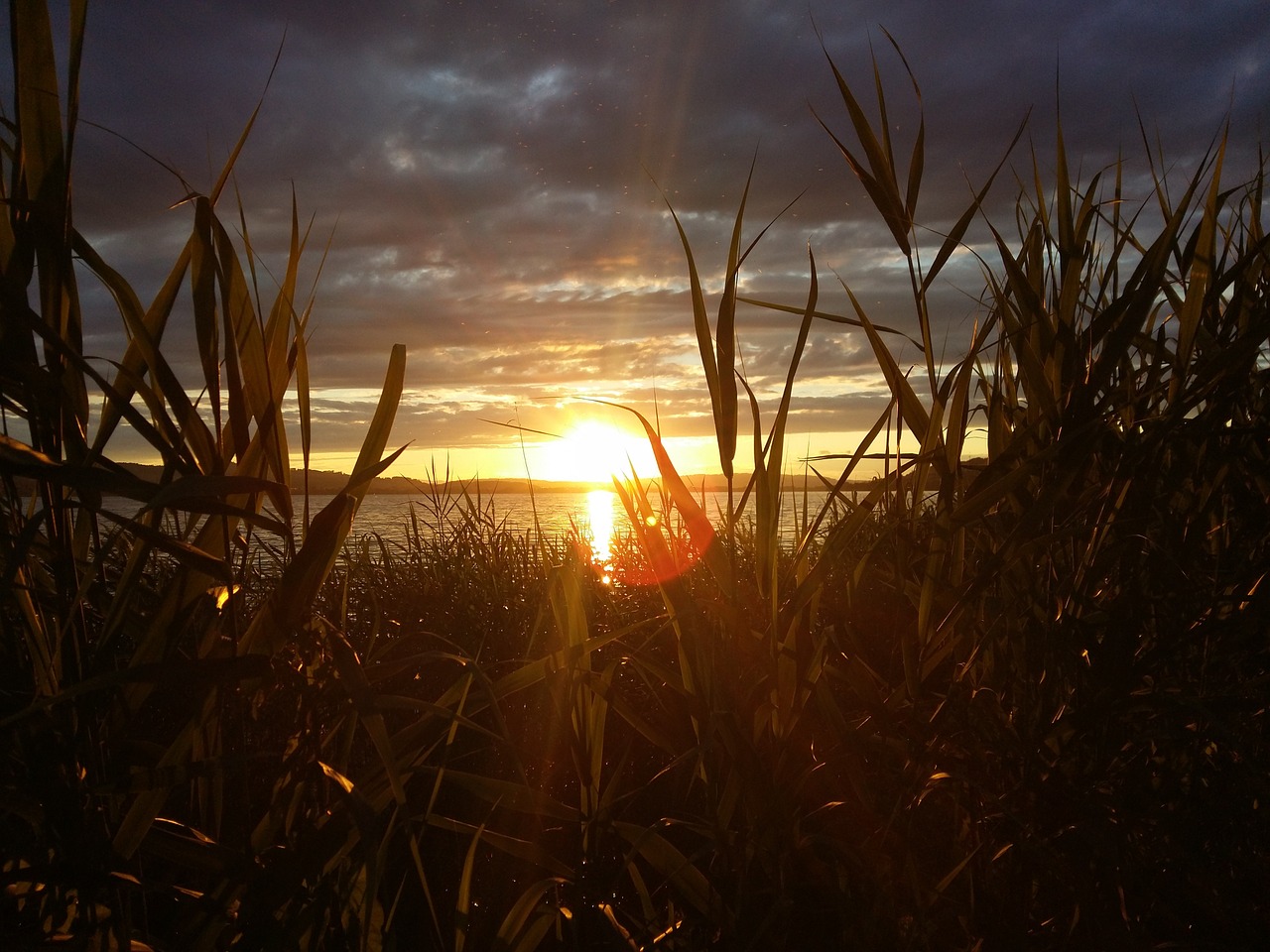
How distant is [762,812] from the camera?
Answer: 3.98 ft

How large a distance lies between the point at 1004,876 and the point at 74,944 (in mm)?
1295

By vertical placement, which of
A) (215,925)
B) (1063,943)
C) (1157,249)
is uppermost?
(1157,249)

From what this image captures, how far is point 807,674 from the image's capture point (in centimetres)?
126

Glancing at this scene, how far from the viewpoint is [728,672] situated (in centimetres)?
132

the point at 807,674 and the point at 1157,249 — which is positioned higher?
the point at 1157,249

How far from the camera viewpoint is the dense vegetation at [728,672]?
35.0 inches

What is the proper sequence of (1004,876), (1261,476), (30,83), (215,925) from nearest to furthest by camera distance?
(30,83) < (215,925) < (1004,876) < (1261,476)

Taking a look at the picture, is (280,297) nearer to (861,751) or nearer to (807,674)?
(807,674)

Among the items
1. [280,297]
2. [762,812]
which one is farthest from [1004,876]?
[280,297]

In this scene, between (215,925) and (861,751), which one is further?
(861,751)

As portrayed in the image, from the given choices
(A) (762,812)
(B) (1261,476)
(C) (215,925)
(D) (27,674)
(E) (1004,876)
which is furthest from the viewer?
(B) (1261,476)

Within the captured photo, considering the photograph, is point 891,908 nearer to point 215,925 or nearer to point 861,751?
point 861,751

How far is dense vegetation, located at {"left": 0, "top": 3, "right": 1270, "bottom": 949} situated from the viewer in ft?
2.92

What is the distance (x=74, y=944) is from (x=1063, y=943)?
4.43 ft
